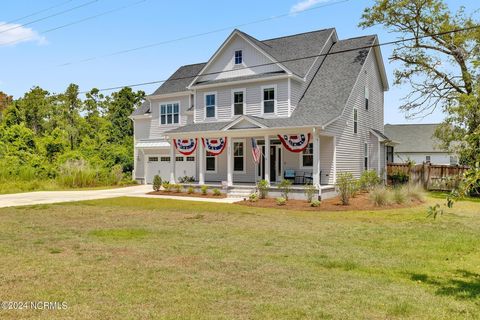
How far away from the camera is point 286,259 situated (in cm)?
781

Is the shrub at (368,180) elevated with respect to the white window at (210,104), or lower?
lower

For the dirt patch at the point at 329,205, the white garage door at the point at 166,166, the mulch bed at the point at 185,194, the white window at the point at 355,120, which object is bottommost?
the dirt patch at the point at 329,205

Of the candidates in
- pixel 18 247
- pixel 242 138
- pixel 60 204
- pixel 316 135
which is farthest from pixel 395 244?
pixel 242 138

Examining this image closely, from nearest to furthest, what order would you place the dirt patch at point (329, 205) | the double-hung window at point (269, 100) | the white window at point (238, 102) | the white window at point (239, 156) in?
the dirt patch at point (329, 205) < the double-hung window at point (269, 100) < the white window at point (238, 102) < the white window at point (239, 156)

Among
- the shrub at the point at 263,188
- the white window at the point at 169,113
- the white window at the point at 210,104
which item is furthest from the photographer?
the white window at the point at 169,113

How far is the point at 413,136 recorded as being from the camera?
53438 millimetres

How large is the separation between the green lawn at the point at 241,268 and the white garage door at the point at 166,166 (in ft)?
50.9

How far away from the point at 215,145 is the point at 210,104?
3.64 m

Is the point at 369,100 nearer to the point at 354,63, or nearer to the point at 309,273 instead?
the point at 354,63

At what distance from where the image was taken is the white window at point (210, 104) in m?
25.6

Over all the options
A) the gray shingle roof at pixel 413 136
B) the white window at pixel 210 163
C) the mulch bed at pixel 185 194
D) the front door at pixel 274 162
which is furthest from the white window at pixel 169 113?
the gray shingle roof at pixel 413 136

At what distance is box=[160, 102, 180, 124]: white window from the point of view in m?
29.3

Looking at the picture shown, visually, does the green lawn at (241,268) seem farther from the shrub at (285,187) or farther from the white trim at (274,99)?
the white trim at (274,99)

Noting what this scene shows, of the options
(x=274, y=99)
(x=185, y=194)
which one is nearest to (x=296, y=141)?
(x=274, y=99)
